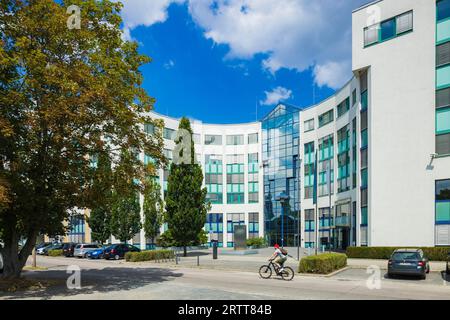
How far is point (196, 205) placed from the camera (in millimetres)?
38031

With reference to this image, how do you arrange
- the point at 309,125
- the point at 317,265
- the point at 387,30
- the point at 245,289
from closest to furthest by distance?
1. the point at 245,289
2. the point at 317,265
3. the point at 387,30
4. the point at 309,125

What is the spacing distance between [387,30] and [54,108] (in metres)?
31.4

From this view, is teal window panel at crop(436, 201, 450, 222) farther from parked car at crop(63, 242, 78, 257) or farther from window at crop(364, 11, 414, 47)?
parked car at crop(63, 242, 78, 257)

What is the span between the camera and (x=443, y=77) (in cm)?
3173

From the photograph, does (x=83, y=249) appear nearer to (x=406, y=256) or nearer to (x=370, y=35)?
(x=406, y=256)

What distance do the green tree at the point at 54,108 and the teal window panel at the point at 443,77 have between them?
2496 centimetres

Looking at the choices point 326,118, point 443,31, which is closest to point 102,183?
point 443,31

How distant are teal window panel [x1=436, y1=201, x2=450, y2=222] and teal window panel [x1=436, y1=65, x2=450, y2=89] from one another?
30.4 ft

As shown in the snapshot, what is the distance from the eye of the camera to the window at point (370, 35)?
3684cm

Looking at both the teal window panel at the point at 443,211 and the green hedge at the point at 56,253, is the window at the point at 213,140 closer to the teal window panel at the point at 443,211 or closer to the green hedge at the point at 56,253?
the green hedge at the point at 56,253

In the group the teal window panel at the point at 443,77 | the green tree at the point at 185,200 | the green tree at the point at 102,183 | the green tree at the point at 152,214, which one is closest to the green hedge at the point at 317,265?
the green tree at the point at 102,183

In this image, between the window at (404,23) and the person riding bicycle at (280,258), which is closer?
the person riding bicycle at (280,258)
